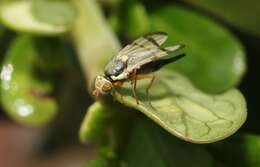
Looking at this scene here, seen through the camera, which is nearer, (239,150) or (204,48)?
(239,150)

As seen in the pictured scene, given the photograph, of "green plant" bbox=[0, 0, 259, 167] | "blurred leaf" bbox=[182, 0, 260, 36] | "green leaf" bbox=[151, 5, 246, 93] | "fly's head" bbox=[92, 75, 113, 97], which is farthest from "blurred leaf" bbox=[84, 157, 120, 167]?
"blurred leaf" bbox=[182, 0, 260, 36]

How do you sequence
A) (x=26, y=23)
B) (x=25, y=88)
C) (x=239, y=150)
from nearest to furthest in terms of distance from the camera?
(x=239, y=150)
(x=26, y=23)
(x=25, y=88)

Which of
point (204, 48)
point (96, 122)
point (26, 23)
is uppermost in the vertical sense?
point (26, 23)

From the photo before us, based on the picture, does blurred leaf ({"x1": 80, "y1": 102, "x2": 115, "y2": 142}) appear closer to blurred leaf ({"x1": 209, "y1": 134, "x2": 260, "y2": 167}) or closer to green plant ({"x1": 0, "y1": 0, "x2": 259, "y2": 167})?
green plant ({"x1": 0, "y1": 0, "x2": 259, "y2": 167})

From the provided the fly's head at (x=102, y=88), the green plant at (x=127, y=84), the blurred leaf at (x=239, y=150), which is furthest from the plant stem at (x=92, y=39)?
the blurred leaf at (x=239, y=150)

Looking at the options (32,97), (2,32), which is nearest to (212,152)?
(32,97)

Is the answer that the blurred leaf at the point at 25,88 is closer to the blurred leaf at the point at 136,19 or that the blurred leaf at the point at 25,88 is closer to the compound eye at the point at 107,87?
the blurred leaf at the point at 136,19

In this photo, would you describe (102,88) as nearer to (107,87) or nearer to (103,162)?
(107,87)

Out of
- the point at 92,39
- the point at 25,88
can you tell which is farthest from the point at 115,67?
the point at 25,88
